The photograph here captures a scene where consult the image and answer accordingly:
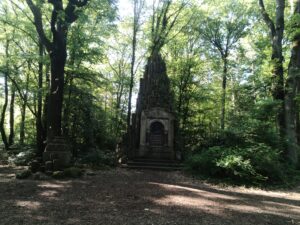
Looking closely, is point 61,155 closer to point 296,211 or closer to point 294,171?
point 296,211

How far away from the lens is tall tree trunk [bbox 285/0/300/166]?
1121 cm

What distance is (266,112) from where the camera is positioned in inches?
463

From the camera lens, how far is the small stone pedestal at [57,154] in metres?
9.45

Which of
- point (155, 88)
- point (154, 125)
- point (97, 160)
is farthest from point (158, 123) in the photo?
point (97, 160)

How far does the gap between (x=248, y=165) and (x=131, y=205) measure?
5.11 metres

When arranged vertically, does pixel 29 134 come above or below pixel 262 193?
above

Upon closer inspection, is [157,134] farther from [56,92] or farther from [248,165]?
[248,165]

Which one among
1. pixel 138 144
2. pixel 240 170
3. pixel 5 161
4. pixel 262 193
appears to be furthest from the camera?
pixel 138 144

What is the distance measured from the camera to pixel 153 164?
1325cm

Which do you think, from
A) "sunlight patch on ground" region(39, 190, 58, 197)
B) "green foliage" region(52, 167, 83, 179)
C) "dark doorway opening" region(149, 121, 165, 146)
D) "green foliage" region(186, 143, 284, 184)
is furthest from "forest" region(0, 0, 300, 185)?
"sunlight patch on ground" region(39, 190, 58, 197)

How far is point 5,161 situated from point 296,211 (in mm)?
12753

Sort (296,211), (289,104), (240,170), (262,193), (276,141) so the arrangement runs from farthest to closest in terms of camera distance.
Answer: (289,104), (276,141), (240,170), (262,193), (296,211)

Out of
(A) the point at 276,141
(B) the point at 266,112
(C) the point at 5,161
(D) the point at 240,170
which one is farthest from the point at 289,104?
(C) the point at 5,161

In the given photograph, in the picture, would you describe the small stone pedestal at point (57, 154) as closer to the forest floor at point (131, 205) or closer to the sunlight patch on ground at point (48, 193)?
the forest floor at point (131, 205)
